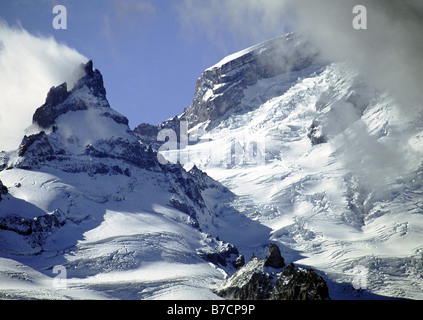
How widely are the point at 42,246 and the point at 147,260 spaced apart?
110ft

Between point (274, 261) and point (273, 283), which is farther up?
point (274, 261)

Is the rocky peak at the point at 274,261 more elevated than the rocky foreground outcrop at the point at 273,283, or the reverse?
the rocky peak at the point at 274,261

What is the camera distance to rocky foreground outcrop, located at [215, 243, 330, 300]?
118688 mm

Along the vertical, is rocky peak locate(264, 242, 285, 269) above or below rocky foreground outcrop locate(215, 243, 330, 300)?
above

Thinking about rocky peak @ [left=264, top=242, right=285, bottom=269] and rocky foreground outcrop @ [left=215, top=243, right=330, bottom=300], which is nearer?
rocky foreground outcrop @ [left=215, top=243, right=330, bottom=300]

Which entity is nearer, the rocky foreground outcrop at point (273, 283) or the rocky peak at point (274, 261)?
the rocky foreground outcrop at point (273, 283)

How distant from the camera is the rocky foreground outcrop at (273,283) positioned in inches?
4673

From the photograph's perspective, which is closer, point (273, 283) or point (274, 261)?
point (273, 283)

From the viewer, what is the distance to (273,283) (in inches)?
5448
